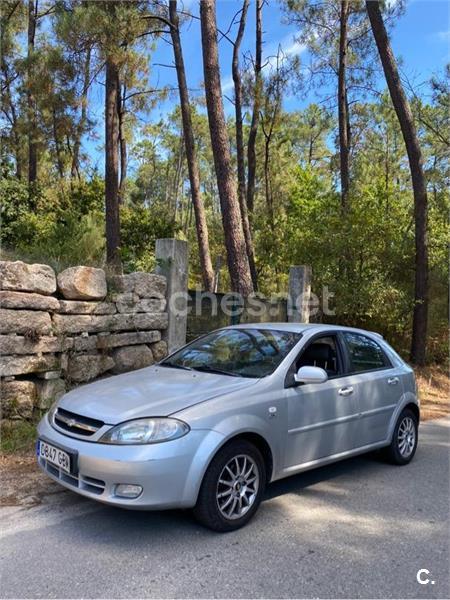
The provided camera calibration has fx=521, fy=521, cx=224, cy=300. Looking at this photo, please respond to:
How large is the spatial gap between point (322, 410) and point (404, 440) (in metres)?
1.63

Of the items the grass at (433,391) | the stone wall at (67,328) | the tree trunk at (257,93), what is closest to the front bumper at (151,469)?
the stone wall at (67,328)

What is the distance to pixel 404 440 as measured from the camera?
5613 mm

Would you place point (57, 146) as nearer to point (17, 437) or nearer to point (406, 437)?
point (17, 437)

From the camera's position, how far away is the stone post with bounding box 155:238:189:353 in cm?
757

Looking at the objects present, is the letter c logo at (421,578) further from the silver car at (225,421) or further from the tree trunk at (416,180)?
the tree trunk at (416,180)

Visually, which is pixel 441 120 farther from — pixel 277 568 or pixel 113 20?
pixel 277 568

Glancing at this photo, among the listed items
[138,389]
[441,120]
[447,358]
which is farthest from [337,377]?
[441,120]

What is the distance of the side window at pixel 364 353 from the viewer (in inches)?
206

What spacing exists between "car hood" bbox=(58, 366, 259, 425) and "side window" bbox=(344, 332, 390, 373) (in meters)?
1.47

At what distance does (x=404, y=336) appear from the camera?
12.9 metres

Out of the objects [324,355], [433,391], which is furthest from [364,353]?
[433,391]

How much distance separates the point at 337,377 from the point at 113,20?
8447 millimetres

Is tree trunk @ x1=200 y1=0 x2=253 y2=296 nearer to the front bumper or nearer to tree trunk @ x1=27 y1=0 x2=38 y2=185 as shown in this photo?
the front bumper

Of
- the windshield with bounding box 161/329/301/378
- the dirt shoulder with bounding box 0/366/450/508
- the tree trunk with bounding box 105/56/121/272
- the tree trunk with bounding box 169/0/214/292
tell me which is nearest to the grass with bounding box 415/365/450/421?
the windshield with bounding box 161/329/301/378
